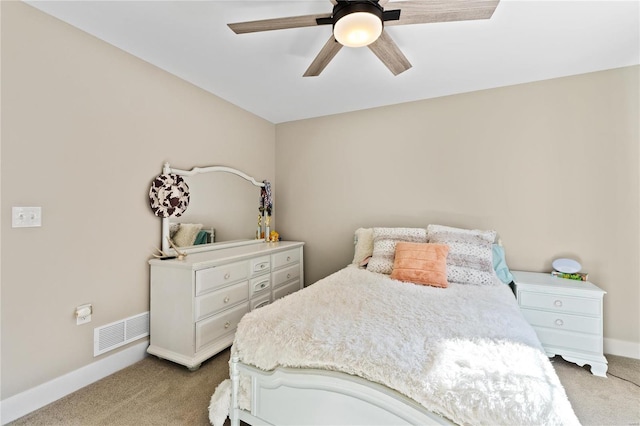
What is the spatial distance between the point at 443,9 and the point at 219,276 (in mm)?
2273

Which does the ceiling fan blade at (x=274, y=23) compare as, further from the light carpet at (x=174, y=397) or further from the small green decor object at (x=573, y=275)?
the small green decor object at (x=573, y=275)

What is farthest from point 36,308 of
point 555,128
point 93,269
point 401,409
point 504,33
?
point 555,128

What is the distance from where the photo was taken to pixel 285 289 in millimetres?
3141

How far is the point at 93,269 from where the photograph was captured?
77.5 inches

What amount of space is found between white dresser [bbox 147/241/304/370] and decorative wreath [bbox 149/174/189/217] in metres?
0.42

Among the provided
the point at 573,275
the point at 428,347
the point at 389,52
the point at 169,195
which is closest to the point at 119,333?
the point at 169,195

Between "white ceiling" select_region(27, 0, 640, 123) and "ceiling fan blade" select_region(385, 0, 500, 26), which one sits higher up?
"white ceiling" select_region(27, 0, 640, 123)

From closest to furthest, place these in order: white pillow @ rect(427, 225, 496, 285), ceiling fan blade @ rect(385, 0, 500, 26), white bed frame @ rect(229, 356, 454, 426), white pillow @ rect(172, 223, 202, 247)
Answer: white bed frame @ rect(229, 356, 454, 426) → ceiling fan blade @ rect(385, 0, 500, 26) → white pillow @ rect(427, 225, 496, 285) → white pillow @ rect(172, 223, 202, 247)

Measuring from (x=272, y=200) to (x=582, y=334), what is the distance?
332cm

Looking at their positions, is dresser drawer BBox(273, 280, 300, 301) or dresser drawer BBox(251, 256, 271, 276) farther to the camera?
dresser drawer BBox(273, 280, 300, 301)

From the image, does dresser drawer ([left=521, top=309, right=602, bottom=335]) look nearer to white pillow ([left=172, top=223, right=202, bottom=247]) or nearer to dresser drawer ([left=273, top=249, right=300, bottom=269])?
dresser drawer ([left=273, top=249, right=300, bottom=269])

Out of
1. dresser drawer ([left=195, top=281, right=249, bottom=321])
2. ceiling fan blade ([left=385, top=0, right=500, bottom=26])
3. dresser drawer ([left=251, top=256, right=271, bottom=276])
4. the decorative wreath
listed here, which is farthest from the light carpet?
ceiling fan blade ([left=385, top=0, right=500, bottom=26])

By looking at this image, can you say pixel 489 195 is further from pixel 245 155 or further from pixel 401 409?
pixel 245 155

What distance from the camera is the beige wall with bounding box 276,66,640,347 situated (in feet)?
7.70
